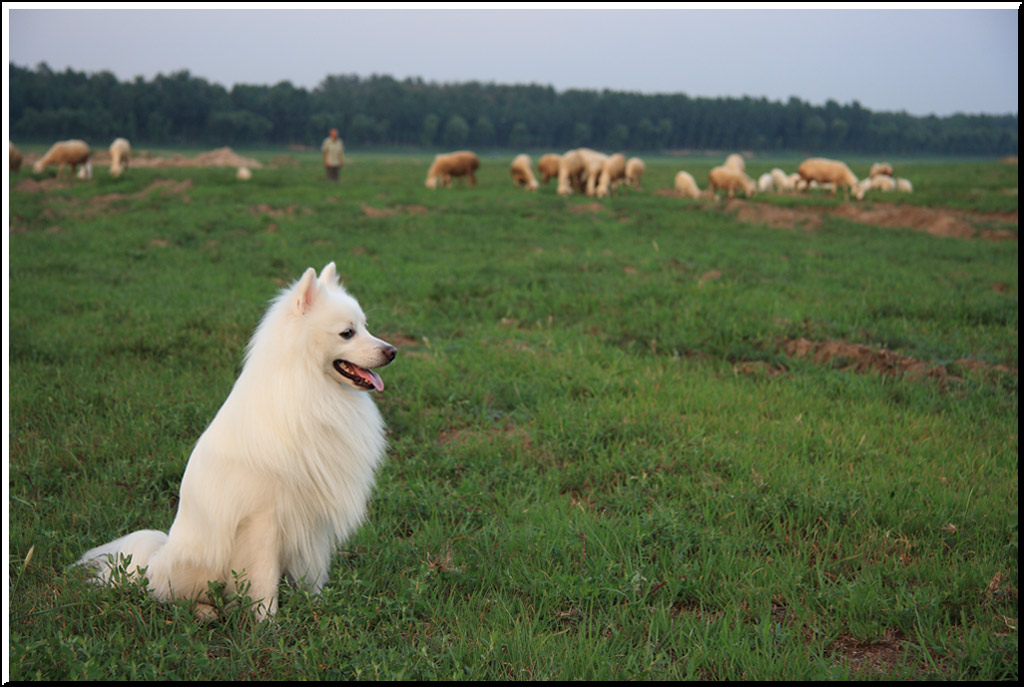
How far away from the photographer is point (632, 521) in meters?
4.07

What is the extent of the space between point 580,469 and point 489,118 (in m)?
99.1

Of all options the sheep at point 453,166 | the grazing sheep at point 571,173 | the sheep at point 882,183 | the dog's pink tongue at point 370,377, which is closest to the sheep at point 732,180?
the grazing sheep at point 571,173

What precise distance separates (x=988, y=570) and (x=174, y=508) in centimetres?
451

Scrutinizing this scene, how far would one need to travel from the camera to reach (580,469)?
484 centimetres

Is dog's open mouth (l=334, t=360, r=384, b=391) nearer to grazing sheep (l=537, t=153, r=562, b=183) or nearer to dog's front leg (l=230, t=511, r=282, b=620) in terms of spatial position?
dog's front leg (l=230, t=511, r=282, b=620)

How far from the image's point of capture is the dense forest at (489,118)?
76.0 metres

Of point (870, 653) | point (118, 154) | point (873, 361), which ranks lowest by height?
point (870, 653)

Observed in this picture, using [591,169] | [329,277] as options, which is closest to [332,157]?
[591,169]

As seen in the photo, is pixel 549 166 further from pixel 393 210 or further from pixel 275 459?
pixel 275 459

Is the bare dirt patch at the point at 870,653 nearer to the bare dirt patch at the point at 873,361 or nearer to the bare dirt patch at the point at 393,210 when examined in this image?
the bare dirt patch at the point at 873,361

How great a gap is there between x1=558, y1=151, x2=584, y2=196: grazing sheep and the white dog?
22692 mm

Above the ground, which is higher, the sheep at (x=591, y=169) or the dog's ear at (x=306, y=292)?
the sheep at (x=591, y=169)

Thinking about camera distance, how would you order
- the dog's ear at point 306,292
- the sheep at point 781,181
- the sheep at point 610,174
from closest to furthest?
the dog's ear at point 306,292, the sheep at point 610,174, the sheep at point 781,181

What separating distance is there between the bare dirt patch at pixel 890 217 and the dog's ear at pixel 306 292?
17.2m
